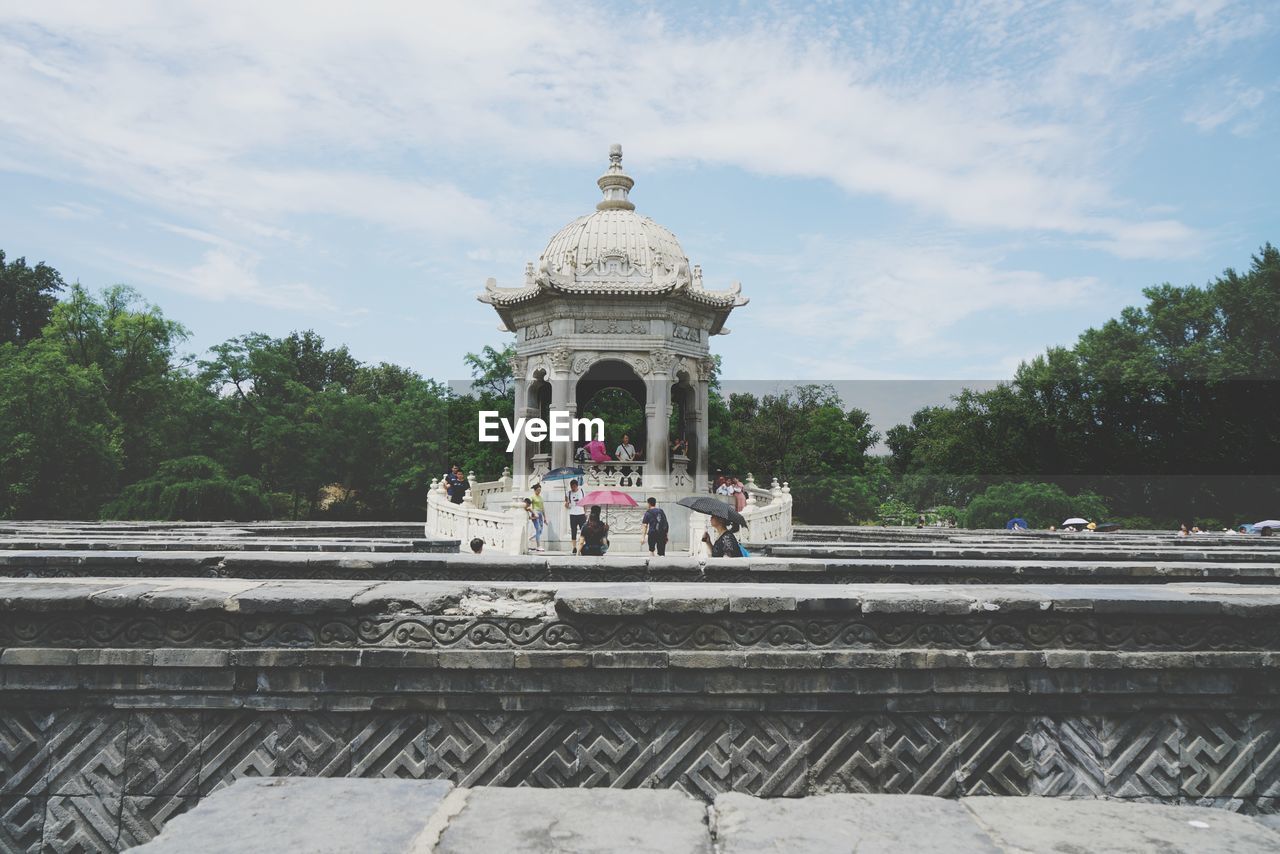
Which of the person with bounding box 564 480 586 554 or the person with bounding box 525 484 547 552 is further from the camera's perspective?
the person with bounding box 525 484 547 552

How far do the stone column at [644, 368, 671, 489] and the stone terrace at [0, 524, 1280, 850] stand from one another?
15.8 m

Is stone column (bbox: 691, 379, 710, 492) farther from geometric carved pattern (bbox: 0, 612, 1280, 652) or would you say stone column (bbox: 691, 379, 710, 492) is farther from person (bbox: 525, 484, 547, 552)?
geometric carved pattern (bbox: 0, 612, 1280, 652)

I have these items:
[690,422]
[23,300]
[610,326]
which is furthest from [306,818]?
[23,300]

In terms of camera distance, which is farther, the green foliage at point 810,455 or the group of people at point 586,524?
the green foliage at point 810,455

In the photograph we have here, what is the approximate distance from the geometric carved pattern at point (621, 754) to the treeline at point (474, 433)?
86.0 feet

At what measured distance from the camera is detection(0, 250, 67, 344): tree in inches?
1406

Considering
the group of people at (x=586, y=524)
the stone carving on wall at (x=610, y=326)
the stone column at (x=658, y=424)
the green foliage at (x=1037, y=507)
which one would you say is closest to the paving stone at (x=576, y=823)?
the group of people at (x=586, y=524)

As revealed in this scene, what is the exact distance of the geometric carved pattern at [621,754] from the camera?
2.94 meters

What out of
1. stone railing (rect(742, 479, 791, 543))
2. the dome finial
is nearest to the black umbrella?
stone railing (rect(742, 479, 791, 543))

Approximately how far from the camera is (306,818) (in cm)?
217

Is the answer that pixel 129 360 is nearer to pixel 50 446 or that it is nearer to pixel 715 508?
pixel 50 446

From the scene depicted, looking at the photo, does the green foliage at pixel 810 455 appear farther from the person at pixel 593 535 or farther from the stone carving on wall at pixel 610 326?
the person at pixel 593 535

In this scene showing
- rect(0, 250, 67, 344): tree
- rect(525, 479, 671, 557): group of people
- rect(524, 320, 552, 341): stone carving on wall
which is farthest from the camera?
rect(0, 250, 67, 344): tree

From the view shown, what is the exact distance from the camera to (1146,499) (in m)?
31.9
